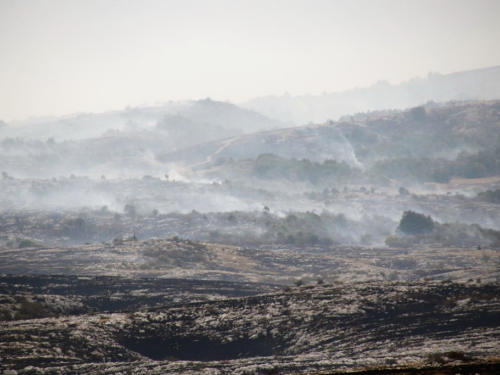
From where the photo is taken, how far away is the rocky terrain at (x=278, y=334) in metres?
35.6

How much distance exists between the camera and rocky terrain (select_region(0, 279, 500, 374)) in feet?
117

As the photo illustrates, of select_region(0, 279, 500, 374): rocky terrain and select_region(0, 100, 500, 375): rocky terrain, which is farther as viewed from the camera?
select_region(0, 100, 500, 375): rocky terrain

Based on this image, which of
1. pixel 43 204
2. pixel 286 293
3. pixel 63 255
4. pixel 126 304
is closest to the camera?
pixel 286 293

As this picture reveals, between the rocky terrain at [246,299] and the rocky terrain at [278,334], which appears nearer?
the rocky terrain at [278,334]

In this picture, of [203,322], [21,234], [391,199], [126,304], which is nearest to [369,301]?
[203,322]

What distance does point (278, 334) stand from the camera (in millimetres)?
43156

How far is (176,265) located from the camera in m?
97.5

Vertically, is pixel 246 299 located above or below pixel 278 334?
above

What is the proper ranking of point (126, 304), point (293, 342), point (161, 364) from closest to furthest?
point (161, 364), point (293, 342), point (126, 304)

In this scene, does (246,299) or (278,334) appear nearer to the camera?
(278,334)

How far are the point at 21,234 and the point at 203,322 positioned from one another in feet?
→ 346

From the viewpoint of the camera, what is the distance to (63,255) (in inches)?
4090

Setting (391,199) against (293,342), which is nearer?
(293,342)

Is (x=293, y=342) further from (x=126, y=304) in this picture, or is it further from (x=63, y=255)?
(x=63, y=255)
